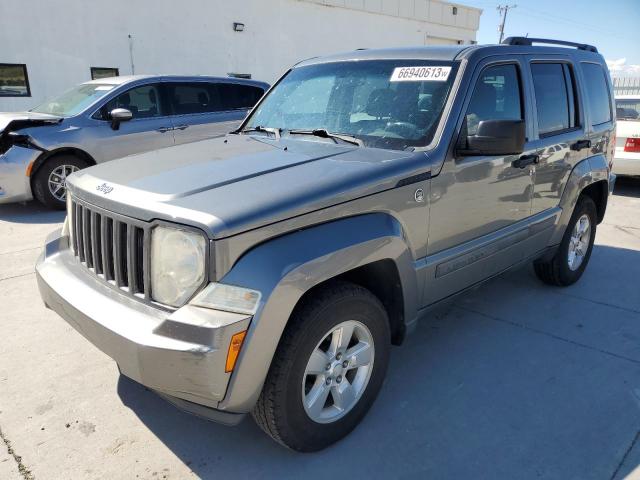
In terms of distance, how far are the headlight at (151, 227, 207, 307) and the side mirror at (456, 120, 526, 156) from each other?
162 cm

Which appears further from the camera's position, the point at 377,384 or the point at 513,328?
the point at 513,328

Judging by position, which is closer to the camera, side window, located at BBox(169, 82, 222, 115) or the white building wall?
side window, located at BBox(169, 82, 222, 115)

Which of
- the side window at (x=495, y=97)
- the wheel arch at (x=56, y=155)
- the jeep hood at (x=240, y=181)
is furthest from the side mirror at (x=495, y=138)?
the wheel arch at (x=56, y=155)

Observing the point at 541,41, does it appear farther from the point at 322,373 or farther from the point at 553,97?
the point at 322,373

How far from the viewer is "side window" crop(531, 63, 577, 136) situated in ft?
12.2

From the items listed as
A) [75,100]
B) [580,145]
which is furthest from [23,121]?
[580,145]

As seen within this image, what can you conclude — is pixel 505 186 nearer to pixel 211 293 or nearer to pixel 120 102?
pixel 211 293

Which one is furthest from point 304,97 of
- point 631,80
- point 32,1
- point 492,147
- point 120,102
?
point 631,80

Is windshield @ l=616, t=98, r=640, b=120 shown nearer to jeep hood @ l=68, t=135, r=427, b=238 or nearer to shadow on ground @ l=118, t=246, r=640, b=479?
A: shadow on ground @ l=118, t=246, r=640, b=479

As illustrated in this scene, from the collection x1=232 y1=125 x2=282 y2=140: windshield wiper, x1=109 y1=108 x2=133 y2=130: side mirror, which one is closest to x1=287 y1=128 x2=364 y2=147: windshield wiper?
x1=232 y1=125 x2=282 y2=140: windshield wiper

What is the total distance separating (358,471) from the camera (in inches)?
94.3

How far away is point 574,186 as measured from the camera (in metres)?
4.14

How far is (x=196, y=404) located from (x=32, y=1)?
1325cm

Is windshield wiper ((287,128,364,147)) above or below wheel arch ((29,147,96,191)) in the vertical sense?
above
